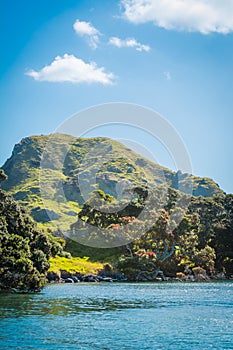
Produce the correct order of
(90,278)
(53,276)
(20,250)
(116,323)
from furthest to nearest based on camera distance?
(90,278)
(53,276)
(20,250)
(116,323)

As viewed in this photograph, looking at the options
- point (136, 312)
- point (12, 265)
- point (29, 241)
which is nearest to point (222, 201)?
point (29, 241)

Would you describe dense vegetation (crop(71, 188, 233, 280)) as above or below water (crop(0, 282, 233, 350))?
above

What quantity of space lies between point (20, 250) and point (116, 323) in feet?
88.6

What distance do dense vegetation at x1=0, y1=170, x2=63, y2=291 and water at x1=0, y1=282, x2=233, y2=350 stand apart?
3940mm

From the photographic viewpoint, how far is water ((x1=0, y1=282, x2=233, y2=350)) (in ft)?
93.5

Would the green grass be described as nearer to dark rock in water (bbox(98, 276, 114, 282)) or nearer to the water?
dark rock in water (bbox(98, 276, 114, 282))

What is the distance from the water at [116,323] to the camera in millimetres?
28500

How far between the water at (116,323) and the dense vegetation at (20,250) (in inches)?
155

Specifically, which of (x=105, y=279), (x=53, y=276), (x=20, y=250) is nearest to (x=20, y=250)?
(x=20, y=250)

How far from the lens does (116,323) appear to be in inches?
1407

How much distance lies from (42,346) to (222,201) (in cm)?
10075

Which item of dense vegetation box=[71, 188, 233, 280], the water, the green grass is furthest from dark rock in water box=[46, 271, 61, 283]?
the water

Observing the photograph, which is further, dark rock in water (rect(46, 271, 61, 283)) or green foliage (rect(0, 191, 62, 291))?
dark rock in water (rect(46, 271, 61, 283))

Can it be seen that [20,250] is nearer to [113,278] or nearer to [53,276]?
[53,276]
